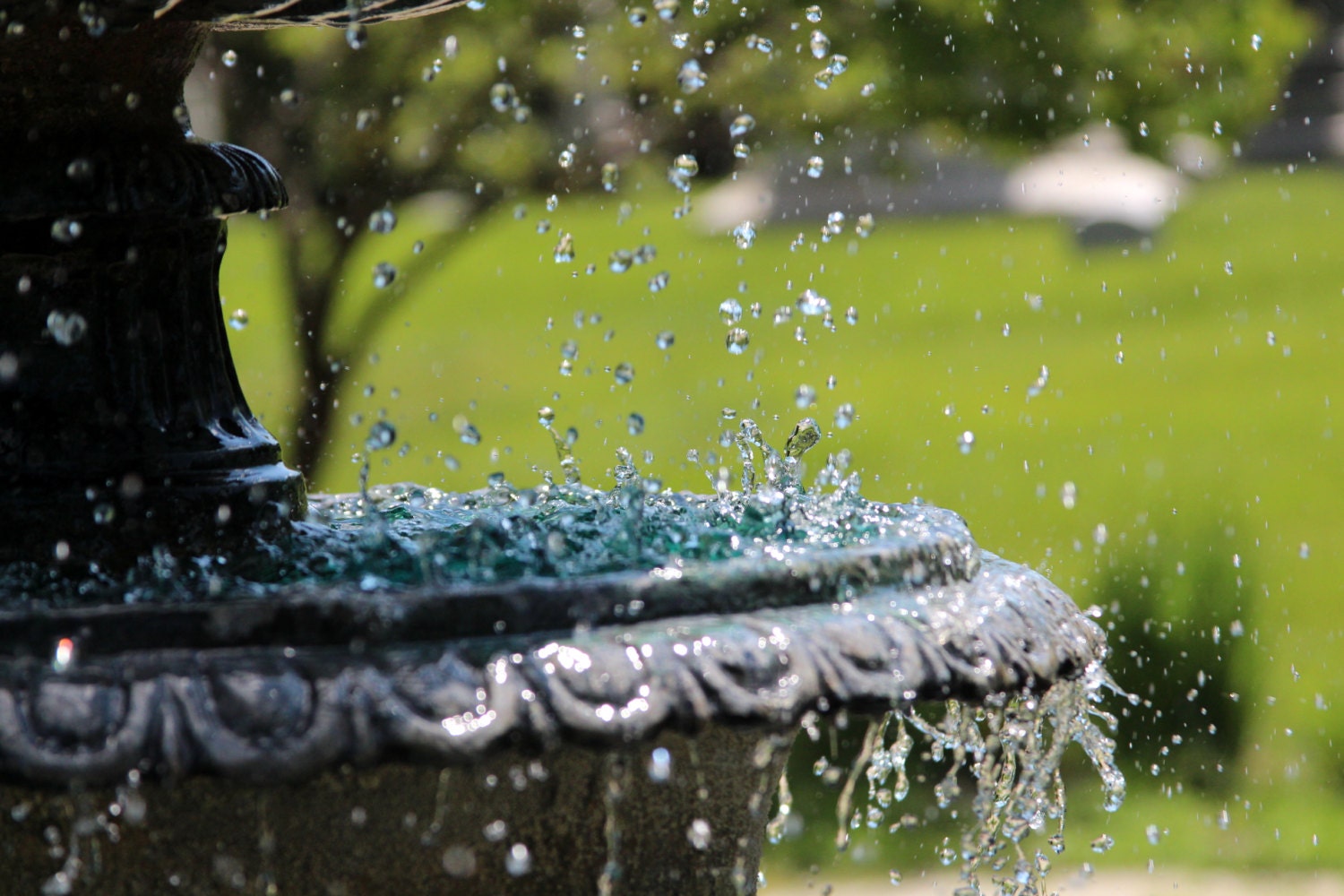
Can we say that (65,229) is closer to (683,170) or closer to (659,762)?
(659,762)

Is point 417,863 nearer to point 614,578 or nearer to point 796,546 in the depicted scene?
point 614,578

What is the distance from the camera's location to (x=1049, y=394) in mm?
14227

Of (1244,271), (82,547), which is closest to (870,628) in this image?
(82,547)

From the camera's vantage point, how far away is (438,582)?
6.39ft

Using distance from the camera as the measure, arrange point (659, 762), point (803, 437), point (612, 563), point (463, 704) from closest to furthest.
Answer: point (463, 704)
point (659, 762)
point (612, 563)
point (803, 437)

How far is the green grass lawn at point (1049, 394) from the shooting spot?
21.6 ft

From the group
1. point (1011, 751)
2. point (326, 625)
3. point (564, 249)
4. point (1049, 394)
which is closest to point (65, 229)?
point (326, 625)

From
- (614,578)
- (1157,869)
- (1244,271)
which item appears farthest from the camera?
(1244,271)

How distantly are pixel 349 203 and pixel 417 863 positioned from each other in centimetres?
450

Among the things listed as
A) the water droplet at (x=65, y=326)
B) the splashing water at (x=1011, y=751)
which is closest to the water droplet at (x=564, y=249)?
the water droplet at (x=65, y=326)

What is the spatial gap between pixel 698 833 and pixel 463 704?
0.54 metres

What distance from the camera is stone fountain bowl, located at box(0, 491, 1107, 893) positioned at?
164cm

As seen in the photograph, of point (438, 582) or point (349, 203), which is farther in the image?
point (349, 203)

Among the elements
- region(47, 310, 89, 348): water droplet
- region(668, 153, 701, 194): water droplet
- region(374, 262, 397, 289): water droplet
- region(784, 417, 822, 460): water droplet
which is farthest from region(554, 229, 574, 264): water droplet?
region(47, 310, 89, 348): water droplet
